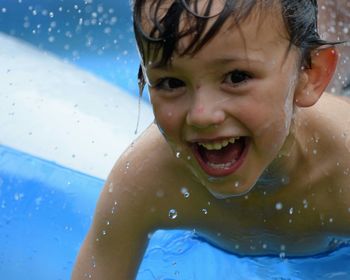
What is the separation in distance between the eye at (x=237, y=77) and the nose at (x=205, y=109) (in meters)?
0.03

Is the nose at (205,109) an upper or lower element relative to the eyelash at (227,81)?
lower

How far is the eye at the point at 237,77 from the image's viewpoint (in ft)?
4.53

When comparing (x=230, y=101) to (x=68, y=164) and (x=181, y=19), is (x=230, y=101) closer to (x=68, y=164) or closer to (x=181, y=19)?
(x=181, y=19)

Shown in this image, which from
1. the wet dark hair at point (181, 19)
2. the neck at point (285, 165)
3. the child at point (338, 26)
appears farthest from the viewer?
the child at point (338, 26)

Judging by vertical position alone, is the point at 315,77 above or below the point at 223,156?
above

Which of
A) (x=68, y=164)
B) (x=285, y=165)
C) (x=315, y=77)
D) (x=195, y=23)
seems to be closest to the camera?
(x=195, y=23)

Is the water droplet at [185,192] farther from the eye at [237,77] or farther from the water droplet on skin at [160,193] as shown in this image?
the eye at [237,77]

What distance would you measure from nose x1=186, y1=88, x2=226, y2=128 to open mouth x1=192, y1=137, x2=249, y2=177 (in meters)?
0.07

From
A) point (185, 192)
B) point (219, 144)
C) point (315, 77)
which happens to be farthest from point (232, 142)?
point (185, 192)

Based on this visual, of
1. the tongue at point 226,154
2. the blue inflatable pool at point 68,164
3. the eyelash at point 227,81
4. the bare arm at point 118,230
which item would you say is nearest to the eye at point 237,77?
the eyelash at point 227,81

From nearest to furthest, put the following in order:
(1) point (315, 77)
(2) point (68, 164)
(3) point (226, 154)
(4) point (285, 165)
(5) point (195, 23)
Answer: (5) point (195, 23), (3) point (226, 154), (1) point (315, 77), (4) point (285, 165), (2) point (68, 164)

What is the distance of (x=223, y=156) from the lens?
145cm

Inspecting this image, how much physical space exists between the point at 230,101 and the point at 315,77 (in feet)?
0.87

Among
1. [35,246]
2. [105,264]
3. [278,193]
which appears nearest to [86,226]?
[35,246]
